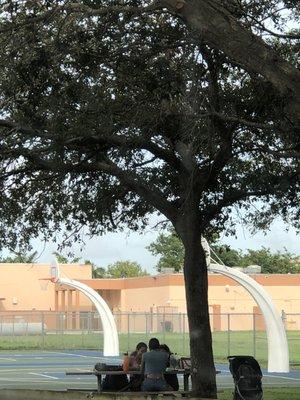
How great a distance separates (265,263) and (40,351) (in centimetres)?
6699

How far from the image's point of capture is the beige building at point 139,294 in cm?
7706

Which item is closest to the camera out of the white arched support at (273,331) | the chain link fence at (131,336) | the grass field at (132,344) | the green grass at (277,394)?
the green grass at (277,394)

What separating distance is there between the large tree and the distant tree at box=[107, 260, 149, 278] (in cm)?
11225

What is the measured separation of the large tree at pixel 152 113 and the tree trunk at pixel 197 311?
0.07 ft

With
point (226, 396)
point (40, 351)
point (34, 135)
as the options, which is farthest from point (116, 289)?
point (34, 135)

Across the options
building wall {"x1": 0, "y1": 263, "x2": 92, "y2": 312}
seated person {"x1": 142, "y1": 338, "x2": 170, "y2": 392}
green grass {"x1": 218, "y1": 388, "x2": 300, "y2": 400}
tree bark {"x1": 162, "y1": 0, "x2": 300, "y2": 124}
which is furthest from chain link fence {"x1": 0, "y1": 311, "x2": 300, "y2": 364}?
tree bark {"x1": 162, "y1": 0, "x2": 300, "y2": 124}

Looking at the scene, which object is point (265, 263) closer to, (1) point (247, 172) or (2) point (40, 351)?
(2) point (40, 351)

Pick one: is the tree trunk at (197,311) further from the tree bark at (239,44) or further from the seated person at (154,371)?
the tree bark at (239,44)

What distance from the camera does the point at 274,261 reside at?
109 meters

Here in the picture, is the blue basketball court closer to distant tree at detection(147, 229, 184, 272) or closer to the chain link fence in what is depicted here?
the chain link fence

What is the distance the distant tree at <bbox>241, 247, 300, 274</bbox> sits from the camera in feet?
353

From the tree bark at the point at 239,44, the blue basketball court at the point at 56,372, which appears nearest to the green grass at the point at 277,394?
the blue basketball court at the point at 56,372

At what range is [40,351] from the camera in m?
45.1

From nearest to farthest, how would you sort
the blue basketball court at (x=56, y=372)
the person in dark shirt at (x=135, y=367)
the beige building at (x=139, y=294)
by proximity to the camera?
the person in dark shirt at (x=135, y=367), the blue basketball court at (x=56, y=372), the beige building at (x=139, y=294)
